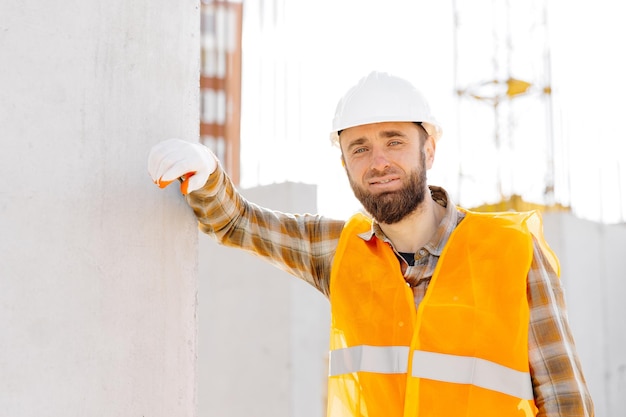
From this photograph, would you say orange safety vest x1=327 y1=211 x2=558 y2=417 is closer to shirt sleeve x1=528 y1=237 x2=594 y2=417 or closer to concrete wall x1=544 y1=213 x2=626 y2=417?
shirt sleeve x1=528 y1=237 x2=594 y2=417

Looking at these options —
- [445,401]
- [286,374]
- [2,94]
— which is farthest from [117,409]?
[286,374]

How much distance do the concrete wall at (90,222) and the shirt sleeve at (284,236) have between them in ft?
1.68

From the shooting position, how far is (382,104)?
2596 mm

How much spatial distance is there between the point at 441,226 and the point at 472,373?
517mm

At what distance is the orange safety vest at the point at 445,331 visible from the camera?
2.21 m

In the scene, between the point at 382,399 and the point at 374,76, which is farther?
the point at 374,76

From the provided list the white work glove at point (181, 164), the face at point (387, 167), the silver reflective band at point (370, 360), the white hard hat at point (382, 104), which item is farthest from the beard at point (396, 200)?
the white work glove at point (181, 164)

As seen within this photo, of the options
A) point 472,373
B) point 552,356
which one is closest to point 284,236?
point 472,373

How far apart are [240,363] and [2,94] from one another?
5512 mm

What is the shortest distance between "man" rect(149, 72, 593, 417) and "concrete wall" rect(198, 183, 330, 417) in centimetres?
390

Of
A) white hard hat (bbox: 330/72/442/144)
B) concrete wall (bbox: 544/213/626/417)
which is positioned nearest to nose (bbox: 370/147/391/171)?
white hard hat (bbox: 330/72/442/144)

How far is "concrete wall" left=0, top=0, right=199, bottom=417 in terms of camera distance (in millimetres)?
1675

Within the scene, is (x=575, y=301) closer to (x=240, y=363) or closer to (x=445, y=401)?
(x=240, y=363)

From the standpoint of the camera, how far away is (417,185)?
2.52m
